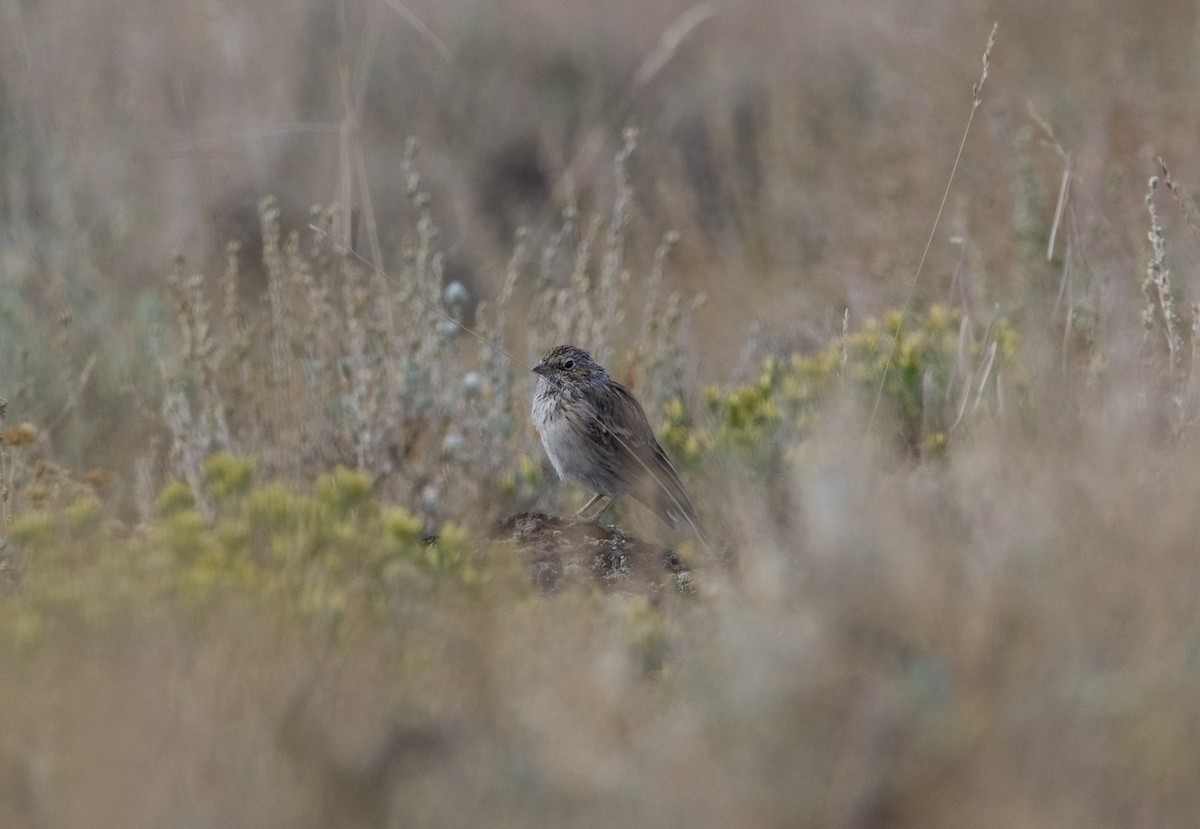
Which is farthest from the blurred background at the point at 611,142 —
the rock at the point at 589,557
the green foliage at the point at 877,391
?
the rock at the point at 589,557

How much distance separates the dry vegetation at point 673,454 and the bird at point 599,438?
0.16 metres

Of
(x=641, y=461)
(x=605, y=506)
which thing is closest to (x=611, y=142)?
(x=605, y=506)

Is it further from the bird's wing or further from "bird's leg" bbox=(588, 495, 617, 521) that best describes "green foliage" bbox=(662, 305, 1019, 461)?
"bird's leg" bbox=(588, 495, 617, 521)

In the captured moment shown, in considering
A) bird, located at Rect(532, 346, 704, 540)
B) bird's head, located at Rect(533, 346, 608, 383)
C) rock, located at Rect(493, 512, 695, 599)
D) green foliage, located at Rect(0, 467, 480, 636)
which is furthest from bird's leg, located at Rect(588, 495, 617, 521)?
green foliage, located at Rect(0, 467, 480, 636)

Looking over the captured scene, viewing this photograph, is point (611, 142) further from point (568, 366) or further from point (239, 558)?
point (239, 558)

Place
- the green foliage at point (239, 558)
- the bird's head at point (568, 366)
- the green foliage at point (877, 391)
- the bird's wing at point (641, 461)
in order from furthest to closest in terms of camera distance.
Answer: the bird's head at point (568, 366) < the bird's wing at point (641, 461) < the green foliage at point (877, 391) < the green foliage at point (239, 558)

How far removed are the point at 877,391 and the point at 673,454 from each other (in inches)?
31.3

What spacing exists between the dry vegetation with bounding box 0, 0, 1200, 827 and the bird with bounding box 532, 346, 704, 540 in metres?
0.16

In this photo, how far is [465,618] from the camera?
Answer: 3.07 metres

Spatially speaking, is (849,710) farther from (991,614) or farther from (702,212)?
(702,212)

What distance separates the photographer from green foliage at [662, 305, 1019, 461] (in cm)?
494

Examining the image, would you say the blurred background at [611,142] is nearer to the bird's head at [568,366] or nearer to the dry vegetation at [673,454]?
the dry vegetation at [673,454]

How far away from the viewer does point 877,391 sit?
16.1ft

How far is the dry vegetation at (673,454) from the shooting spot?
2408 millimetres
